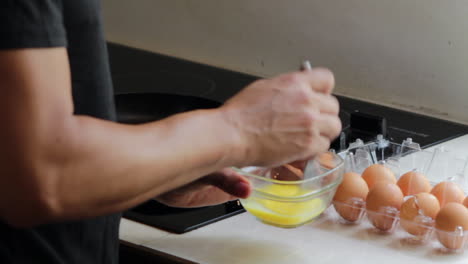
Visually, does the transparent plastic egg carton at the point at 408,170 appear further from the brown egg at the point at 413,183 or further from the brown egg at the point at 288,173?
the brown egg at the point at 288,173

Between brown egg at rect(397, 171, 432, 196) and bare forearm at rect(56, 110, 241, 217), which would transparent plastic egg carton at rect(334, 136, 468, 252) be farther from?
bare forearm at rect(56, 110, 241, 217)

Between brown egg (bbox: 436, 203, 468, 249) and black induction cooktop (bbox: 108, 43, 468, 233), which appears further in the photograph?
black induction cooktop (bbox: 108, 43, 468, 233)

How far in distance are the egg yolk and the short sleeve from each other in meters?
0.46

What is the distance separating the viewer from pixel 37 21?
0.68 meters

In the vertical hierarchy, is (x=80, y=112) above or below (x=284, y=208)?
above

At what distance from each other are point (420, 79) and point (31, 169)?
1.25m

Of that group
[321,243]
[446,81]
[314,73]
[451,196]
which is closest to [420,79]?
[446,81]

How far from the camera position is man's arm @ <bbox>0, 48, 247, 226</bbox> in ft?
2.18

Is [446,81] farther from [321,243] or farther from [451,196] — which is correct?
[321,243]

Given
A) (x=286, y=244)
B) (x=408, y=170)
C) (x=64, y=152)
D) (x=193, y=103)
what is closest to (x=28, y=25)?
(x=64, y=152)

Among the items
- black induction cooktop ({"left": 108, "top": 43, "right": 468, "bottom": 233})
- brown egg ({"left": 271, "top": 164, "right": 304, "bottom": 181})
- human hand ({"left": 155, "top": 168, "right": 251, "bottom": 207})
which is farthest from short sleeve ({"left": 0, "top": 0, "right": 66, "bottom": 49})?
black induction cooktop ({"left": 108, "top": 43, "right": 468, "bottom": 233})

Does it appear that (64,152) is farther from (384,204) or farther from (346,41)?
(346,41)

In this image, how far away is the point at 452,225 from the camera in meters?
1.11

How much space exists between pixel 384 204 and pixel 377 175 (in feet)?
0.32
